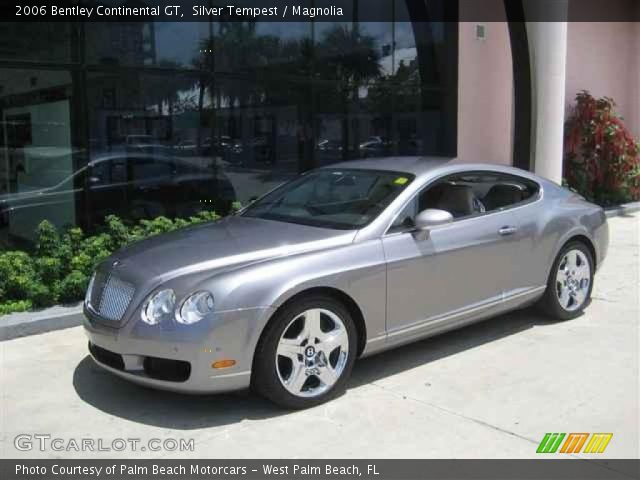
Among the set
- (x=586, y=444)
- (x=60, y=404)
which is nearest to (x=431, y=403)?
(x=586, y=444)

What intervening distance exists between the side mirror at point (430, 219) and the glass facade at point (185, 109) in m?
5.02

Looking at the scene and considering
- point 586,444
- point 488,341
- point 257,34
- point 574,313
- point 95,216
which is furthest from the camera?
point 257,34

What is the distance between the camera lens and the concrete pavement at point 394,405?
12.6 feet

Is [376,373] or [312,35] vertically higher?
[312,35]

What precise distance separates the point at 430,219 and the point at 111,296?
218 centimetres

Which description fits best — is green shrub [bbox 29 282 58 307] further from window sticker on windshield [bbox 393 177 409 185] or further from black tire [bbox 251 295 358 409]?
window sticker on windshield [bbox 393 177 409 185]

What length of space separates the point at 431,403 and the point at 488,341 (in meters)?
1.43

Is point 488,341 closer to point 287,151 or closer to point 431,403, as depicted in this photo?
point 431,403

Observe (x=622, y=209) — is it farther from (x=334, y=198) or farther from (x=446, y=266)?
(x=334, y=198)

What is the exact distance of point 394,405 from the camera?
4.38m

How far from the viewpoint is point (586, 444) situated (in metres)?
3.86

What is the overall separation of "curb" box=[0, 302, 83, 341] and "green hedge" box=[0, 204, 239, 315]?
15 cm

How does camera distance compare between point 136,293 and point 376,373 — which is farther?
point 376,373
